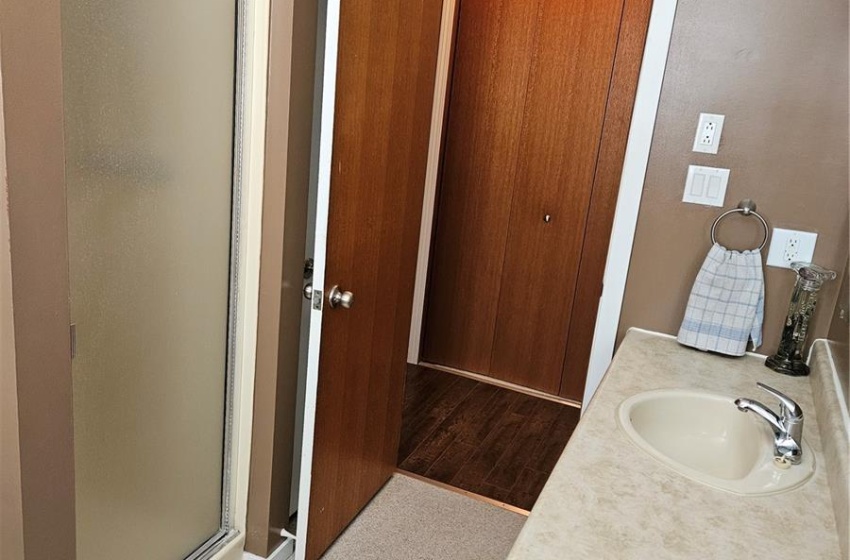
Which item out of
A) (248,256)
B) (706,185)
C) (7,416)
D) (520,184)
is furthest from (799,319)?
(7,416)

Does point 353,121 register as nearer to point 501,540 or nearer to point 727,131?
point 727,131

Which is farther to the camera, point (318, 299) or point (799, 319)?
point (799, 319)

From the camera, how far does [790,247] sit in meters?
1.80

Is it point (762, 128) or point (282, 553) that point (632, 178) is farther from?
point (282, 553)

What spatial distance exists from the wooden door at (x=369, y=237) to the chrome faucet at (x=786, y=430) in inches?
40.4

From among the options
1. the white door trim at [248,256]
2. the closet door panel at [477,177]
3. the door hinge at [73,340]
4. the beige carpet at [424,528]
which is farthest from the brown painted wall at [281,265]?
the closet door panel at [477,177]

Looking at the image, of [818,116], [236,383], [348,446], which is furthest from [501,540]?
[818,116]

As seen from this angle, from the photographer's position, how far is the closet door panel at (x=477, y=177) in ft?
10.5

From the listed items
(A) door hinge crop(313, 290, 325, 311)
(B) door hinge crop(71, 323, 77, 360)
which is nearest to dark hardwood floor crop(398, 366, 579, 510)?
(A) door hinge crop(313, 290, 325, 311)

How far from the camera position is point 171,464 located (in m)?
1.57

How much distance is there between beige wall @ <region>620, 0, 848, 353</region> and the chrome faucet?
0.68 meters

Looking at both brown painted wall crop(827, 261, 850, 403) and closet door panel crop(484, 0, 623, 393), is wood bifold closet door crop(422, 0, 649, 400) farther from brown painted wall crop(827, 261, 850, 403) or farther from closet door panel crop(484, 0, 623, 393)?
brown painted wall crop(827, 261, 850, 403)

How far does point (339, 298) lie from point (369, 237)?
225 mm

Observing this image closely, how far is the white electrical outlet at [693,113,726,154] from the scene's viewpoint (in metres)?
1.81
